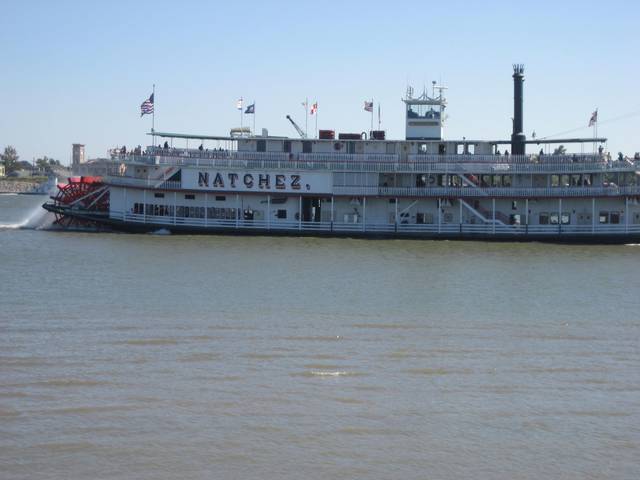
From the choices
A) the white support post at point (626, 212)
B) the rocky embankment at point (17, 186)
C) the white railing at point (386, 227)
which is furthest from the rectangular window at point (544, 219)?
the rocky embankment at point (17, 186)

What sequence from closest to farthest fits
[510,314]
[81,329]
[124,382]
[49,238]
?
[124,382]
[81,329]
[510,314]
[49,238]

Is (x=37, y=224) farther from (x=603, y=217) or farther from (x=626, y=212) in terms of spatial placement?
(x=626, y=212)

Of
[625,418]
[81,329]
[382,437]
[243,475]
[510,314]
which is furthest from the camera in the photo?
[510,314]

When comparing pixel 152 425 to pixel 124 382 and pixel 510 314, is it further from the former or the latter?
pixel 510 314

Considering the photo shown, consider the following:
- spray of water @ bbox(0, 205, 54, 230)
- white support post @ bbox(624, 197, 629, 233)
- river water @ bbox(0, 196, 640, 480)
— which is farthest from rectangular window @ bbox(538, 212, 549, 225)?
spray of water @ bbox(0, 205, 54, 230)

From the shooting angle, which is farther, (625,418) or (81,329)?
(81,329)

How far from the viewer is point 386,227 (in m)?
51.4

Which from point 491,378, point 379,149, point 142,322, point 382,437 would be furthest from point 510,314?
point 379,149

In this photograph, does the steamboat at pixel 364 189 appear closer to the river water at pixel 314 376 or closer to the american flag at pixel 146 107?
the american flag at pixel 146 107

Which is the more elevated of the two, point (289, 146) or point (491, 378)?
point (289, 146)

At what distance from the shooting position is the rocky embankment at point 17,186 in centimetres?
15688

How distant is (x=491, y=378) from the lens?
19016 mm

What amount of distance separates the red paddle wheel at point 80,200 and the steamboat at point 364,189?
168 millimetres

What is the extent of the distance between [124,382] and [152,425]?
2598 millimetres
